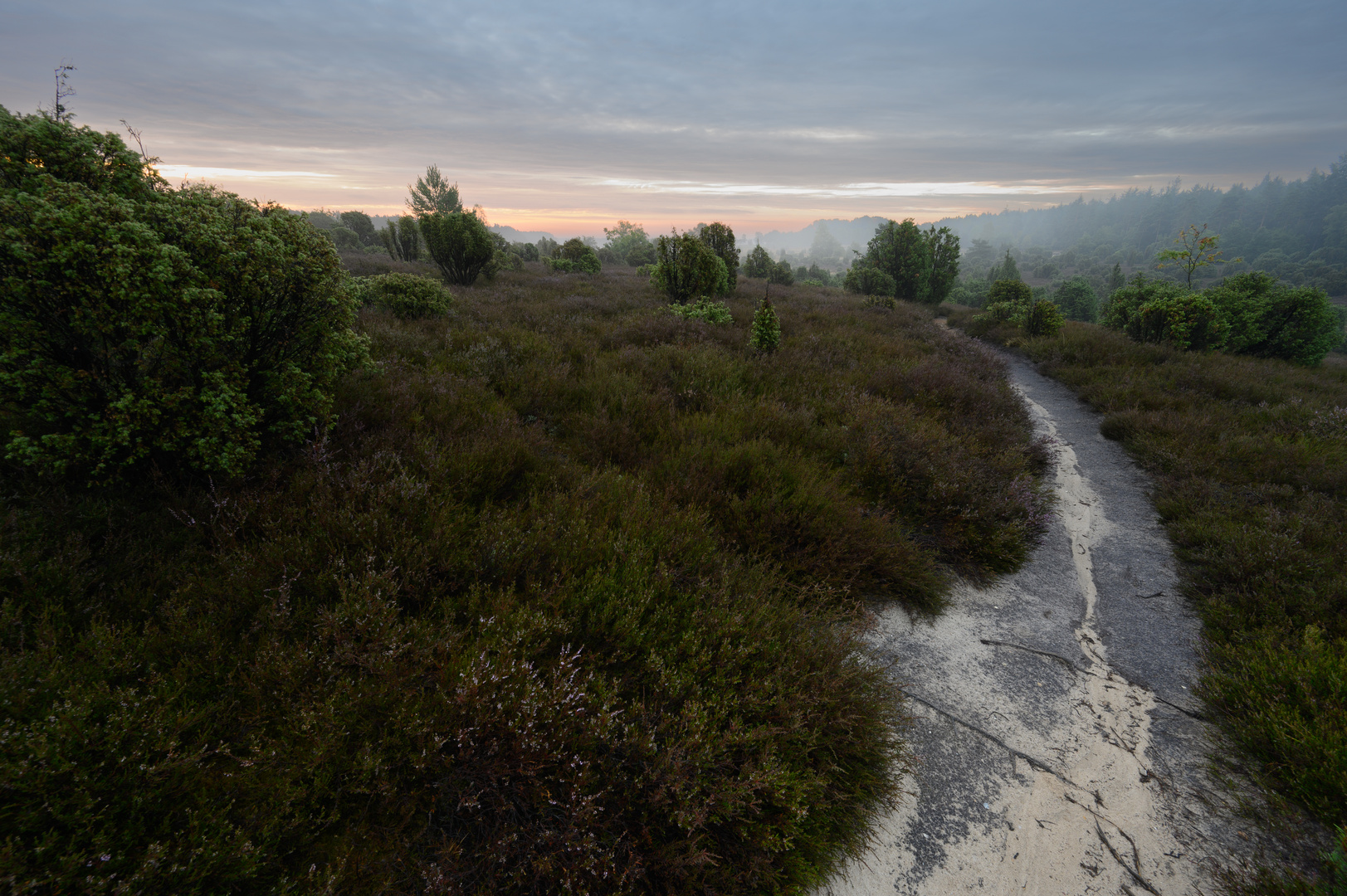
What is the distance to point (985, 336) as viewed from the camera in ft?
68.5

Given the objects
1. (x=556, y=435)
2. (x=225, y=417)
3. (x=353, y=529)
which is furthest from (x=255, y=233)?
(x=556, y=435)

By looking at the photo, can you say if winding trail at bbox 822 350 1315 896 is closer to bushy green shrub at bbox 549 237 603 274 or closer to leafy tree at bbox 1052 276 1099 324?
bushy green shrub at bbox 549 237 603 274

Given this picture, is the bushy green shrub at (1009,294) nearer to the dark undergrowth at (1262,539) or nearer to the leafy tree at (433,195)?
the dark undergrowth at (1262,539)

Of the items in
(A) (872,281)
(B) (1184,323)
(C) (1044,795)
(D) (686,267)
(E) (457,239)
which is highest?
(A) (872,281)

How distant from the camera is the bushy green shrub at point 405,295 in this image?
9.79 metres

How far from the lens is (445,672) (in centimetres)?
247

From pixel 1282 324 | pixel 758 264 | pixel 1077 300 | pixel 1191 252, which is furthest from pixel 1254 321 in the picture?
pixel 1077 300

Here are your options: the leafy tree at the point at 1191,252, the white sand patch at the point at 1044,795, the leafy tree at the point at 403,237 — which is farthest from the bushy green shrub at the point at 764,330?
the leafy tree at the point at 403,237

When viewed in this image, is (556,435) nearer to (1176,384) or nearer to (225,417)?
(225,417)

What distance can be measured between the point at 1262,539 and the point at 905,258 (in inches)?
1272

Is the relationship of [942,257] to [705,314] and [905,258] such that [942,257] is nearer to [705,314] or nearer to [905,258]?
[905,258]

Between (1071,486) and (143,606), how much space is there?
1028 cm

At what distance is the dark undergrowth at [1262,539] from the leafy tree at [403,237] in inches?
1209

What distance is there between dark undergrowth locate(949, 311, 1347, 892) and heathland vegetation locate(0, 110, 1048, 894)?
1910 millimetres
